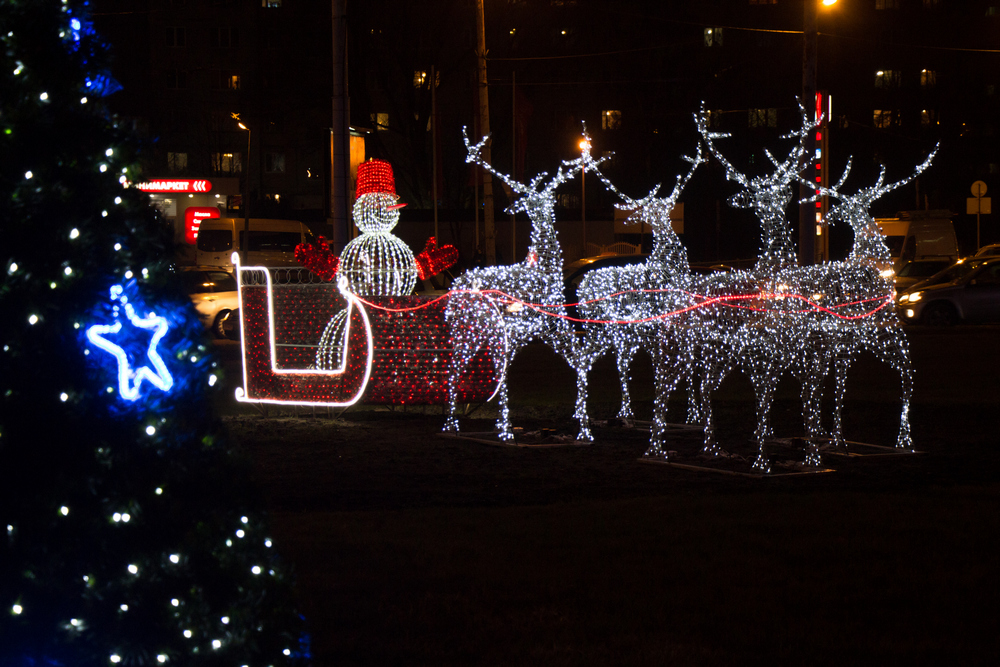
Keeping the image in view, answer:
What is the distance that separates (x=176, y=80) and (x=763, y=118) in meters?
29.9

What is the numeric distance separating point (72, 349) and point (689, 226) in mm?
45920

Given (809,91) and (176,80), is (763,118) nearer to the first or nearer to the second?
(176,80)

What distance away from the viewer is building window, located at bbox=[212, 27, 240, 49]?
5756 cm

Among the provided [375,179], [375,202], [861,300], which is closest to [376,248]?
[375,202]

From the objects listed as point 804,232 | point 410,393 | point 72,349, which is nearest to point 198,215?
point 804,232

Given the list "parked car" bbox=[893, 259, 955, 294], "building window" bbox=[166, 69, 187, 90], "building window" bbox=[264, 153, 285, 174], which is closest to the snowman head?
"parked car" bbox=[893, 259, 955, 294]

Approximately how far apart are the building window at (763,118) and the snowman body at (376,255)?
39.8m

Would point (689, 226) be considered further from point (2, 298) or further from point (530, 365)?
point (2, 298)

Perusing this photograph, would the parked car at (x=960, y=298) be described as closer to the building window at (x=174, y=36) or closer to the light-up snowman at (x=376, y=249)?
the light-up snowman at (x=376, y=249)

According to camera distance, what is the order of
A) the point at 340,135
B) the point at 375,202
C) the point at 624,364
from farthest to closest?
the point at 340,135 → the point at 375,202 → the point at 624,364

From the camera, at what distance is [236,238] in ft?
98.8

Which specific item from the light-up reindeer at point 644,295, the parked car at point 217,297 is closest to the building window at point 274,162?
the parked car at point 217,297

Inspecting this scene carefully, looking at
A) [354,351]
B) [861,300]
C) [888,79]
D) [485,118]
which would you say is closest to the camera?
[861,300]

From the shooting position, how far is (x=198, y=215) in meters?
30.8
